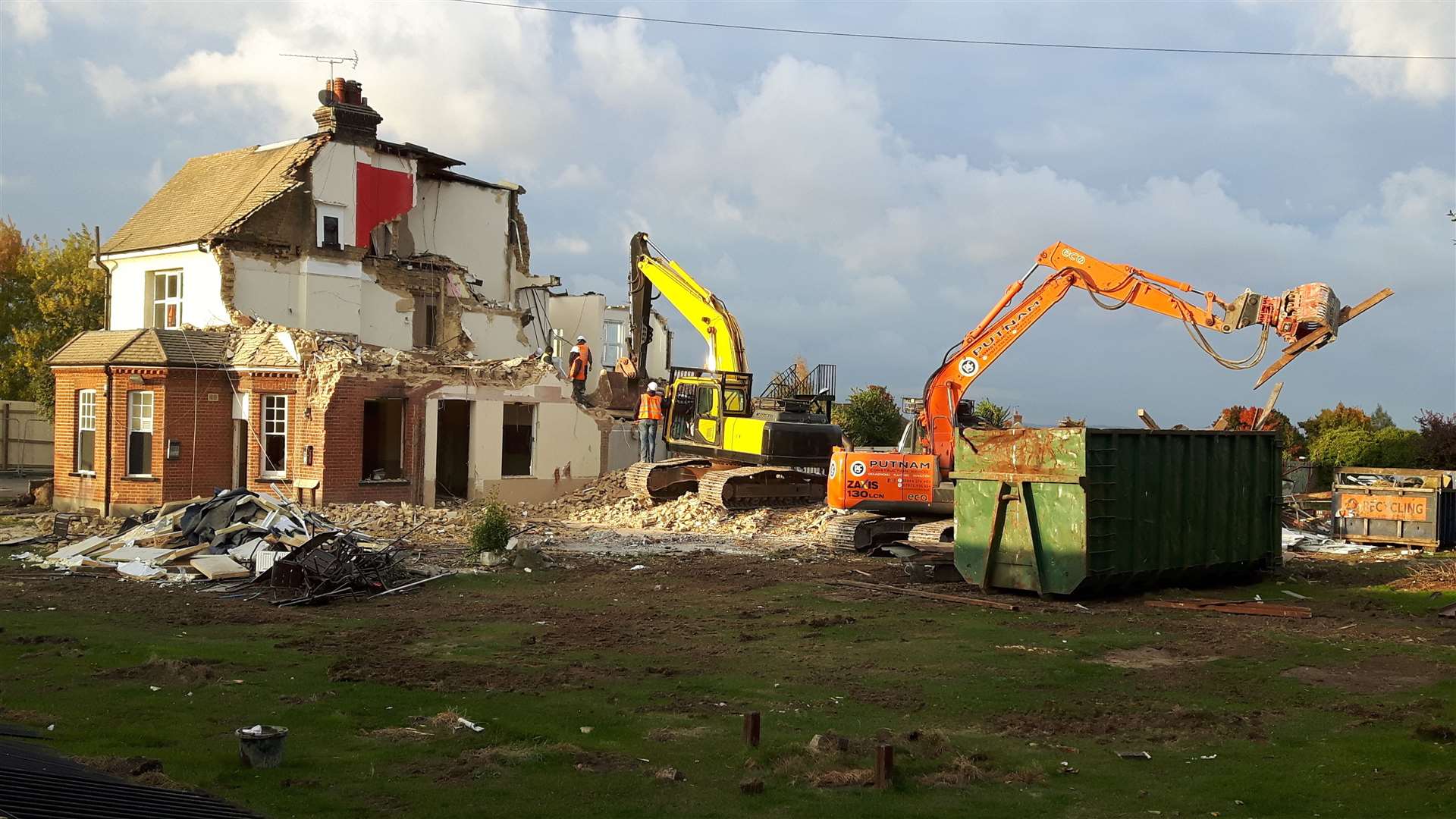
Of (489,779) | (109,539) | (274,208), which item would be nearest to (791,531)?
(109,539)

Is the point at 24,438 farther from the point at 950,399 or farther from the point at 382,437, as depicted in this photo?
the point at 950,399

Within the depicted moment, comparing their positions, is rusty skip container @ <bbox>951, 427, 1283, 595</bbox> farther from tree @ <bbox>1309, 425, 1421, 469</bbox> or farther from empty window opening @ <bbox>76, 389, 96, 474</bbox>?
empty window opening @ <bbox>76, 389, 96, 474</bbox>

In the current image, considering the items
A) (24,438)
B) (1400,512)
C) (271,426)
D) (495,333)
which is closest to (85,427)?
(271,426)

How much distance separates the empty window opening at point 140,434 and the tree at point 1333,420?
3101cm

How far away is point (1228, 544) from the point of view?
17.0 metres

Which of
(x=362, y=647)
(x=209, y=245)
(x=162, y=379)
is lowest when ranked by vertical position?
(x=362, y=647)

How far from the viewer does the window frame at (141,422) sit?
25.5 m

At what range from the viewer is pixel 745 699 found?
998 cm

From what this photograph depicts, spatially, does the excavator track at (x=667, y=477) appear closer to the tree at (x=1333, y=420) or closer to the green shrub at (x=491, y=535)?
the green shrub at (x=491, y=535)

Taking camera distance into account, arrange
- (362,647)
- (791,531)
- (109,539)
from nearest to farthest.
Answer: (362,647) → (109,539) → (791,531)

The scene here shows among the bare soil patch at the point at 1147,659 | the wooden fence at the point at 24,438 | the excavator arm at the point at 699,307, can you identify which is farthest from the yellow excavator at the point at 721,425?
the wooden fence at the point at 24,438

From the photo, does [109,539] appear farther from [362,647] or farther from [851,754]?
[851,754]

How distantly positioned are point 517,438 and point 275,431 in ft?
20.8

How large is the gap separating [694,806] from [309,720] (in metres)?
3.44
